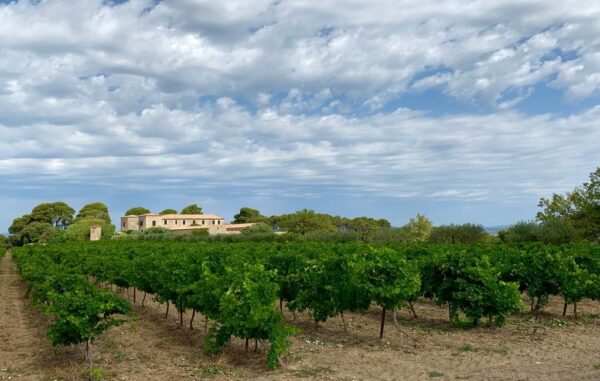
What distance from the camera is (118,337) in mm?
12828

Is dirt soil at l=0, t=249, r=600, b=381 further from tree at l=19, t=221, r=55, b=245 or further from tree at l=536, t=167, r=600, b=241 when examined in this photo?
tree at l=19, t=221, r=55, b=245

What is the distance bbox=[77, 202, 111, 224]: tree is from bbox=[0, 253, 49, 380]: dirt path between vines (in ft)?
327

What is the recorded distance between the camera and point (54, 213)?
110 m

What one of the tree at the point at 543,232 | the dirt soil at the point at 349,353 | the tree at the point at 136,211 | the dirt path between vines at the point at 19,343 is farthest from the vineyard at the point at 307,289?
the tree at the point at 136,211

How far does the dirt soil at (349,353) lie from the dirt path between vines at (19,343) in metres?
0.03

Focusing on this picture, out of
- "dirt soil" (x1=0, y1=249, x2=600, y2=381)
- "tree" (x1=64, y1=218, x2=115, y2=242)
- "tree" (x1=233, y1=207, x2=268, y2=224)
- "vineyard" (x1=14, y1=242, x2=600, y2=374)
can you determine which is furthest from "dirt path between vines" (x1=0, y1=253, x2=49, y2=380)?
"tree" (x1=233, y1=207, x2=268, y2=224)

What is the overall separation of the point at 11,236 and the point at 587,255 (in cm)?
11041

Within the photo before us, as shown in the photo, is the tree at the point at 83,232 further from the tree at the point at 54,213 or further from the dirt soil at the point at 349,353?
the dirt soil at the point at 349,353

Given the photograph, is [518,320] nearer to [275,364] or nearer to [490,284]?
[490,284]

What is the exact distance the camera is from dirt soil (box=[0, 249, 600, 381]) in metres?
9.54

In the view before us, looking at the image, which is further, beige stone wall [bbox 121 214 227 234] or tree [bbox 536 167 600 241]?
beige stone wall [bbox 121 214 227 234]

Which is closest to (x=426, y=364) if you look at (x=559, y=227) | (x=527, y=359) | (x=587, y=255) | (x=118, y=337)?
(x=527, y=359)

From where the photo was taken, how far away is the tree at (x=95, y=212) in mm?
116750

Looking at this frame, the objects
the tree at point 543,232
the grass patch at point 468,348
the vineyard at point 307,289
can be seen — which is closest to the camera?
the vineyard at point 307,289
